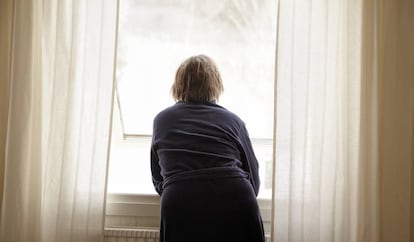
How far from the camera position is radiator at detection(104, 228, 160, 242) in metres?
2.19

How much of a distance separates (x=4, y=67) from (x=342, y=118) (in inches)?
63.0

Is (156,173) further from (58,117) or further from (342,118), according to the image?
(342,118)

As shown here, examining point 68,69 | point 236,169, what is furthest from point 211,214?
point 68,69

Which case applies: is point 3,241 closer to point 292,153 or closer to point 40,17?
point 40,17

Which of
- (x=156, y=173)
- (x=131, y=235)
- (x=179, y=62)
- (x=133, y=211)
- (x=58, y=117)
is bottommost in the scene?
(x=131, y=235)

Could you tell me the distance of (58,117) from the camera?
212cm

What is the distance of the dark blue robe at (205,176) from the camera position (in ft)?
5.68

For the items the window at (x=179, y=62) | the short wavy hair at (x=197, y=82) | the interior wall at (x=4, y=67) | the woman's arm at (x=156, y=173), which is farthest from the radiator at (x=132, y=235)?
the short wavy hair at (x=197, y=82)

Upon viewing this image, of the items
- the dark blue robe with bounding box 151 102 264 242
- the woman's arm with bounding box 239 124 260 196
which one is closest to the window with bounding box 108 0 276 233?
the woman's arm with bounding box 239 124 260 196

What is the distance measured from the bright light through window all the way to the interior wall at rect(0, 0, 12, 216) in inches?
21.1

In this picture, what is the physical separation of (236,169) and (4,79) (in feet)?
3.94

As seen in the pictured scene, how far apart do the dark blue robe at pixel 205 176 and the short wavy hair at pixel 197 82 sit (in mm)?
58

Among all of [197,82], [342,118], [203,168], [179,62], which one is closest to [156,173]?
[203,168]

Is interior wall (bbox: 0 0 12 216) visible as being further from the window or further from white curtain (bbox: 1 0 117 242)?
the window
